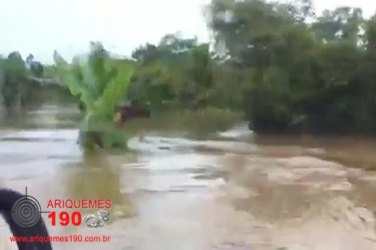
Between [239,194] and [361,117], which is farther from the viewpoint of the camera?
[361,117]

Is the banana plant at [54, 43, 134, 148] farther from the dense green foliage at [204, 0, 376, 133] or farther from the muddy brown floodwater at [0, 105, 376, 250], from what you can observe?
the dense green foliage at [204, 0, 376, 133]

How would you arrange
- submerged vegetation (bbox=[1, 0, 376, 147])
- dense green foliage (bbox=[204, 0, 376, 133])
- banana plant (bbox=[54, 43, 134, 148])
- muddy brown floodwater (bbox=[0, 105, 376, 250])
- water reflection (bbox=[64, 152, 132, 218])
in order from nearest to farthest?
muddy brown floodwater (bbox=[0, 105, 376, 250]), water reflection (bbox=[64, 152, 132, 218]), banana plant (bbox=[54, 43, 134, 148]), submerged vegetation (bbox=[1, 0, 376, 147]), dense green foliage (bbox=[204, 0, 376, 133])

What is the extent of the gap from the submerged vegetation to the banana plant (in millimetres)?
964

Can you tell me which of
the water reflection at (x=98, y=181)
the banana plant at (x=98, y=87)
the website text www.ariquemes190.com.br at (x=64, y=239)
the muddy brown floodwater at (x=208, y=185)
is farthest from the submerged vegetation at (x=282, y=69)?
the website text www.ariquemes190.com.br at (x=64, y=239)

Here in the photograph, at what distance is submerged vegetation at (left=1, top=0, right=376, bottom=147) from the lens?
251 inches

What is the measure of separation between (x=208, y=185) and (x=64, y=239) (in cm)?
243

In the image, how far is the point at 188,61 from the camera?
622cm

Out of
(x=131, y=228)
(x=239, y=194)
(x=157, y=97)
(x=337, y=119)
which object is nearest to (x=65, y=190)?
(x=131, y=228)

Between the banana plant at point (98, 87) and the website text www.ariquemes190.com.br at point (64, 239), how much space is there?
A: 2884 millimetres

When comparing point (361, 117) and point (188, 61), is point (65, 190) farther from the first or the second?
point (361, 117)

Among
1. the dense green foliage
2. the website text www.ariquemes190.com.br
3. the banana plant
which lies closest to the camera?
the website text www.ariquemes190.com.br

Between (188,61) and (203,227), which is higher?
(188,61)

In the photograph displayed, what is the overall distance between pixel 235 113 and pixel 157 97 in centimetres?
110

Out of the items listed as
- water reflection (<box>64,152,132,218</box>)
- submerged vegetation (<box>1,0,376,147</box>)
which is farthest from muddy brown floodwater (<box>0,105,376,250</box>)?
submerged vegetation (<box>1,0,376,147</box>)
